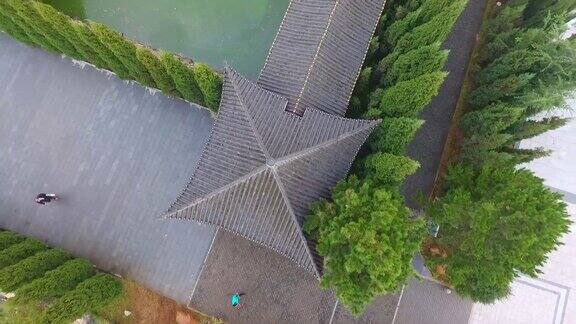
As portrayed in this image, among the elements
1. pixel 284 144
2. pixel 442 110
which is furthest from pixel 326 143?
pixel 442 110

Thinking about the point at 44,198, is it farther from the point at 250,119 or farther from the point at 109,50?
the point at 250,119

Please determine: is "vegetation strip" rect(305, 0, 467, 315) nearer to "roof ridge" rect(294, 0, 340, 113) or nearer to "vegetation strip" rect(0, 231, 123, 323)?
"roof ridge" rect(294, 0, 340, 113)

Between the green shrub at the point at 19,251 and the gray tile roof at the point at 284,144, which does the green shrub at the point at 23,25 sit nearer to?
the green shrub at the point at 19,251

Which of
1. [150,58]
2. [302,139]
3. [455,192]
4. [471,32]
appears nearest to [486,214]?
[455,192]

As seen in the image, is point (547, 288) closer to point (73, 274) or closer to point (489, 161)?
point (489, 161)

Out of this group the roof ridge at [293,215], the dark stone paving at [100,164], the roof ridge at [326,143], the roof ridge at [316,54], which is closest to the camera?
the roof ridge at [293,215]

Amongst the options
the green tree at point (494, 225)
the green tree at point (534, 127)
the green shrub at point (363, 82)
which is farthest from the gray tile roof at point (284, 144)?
the green tree at point (534, 127)
